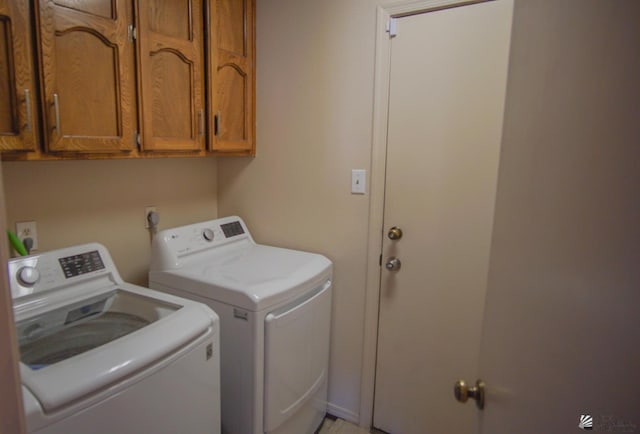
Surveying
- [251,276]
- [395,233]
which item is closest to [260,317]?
[251,276]

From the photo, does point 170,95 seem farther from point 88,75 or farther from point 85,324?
point 85,324

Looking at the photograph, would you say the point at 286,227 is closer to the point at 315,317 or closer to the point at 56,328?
the point at 315,317

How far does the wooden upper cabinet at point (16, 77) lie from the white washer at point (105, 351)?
44cm

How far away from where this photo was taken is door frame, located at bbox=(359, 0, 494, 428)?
1.76m

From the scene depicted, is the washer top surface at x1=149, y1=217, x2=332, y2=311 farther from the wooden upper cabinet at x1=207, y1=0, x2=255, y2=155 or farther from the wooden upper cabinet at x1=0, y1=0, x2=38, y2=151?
the wooden upper cabinet at x1=0, y1=0, x2=38, y2=151

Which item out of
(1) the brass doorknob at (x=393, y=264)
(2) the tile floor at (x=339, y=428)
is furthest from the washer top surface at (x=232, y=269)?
(2) the tile floor at (x=339, y=428)

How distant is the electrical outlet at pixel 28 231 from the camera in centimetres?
150

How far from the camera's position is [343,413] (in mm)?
2174

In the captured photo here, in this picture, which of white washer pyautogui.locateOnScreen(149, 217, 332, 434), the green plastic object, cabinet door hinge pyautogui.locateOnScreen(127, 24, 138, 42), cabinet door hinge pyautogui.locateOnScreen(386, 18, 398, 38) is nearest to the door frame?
cabinet door hinge pyautogui.locateOnScreen(386, 18, 398, 38)

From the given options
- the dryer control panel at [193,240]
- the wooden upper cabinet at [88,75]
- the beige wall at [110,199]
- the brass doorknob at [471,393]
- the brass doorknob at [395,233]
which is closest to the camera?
the brass doorknob at [471,393]

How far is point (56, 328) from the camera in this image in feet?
4.14

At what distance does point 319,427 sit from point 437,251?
3.74 feet

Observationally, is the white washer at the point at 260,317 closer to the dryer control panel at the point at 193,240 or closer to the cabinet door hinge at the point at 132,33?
the dryer control panel at the point at 193,240

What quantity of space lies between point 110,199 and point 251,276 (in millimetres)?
773
